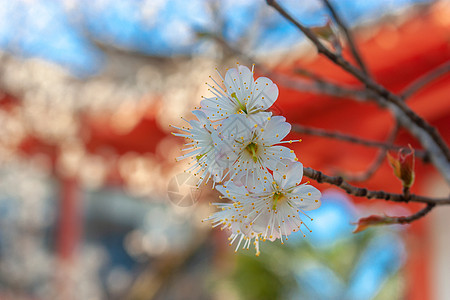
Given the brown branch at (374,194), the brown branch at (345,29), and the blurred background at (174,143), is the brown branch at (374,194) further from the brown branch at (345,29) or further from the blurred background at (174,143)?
the blurred background at (174,143)

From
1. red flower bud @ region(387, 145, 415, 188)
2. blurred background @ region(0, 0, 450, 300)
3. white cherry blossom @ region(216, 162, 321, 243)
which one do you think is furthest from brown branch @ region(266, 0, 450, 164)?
blurred background @ region(0, 0, 450, 300)

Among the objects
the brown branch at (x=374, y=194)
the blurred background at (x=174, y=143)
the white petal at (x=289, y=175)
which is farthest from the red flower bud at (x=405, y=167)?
the blurred background at (x=174, y=143)

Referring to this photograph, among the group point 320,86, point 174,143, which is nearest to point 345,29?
point 320,86

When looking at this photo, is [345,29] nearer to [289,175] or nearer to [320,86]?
[320,86]

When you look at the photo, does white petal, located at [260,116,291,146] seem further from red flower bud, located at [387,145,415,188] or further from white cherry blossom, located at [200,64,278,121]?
red flower bud, located at [387,145,415,188]

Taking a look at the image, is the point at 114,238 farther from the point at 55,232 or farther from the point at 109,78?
the point at 109,78
